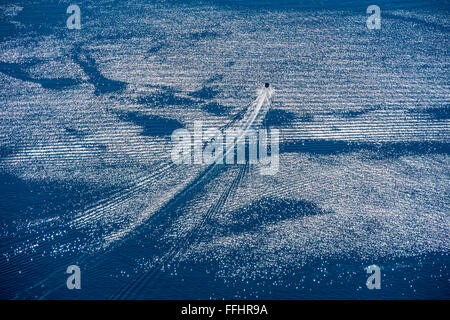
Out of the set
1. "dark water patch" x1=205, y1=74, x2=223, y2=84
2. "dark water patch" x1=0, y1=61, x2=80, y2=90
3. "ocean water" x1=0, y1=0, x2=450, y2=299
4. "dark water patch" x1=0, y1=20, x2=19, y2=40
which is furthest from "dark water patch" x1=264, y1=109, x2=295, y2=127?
"dark water patch" x1=0, y1=20, x2=19, y2=40

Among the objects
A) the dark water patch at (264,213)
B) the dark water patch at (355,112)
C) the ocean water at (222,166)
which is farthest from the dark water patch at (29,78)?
the dark water patch at (355,112)

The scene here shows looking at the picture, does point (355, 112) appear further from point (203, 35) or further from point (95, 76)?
point (95, 76)

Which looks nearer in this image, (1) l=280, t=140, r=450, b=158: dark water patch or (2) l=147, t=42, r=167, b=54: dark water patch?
(1) l=280, t=140, r=450, b=158: dark water patch

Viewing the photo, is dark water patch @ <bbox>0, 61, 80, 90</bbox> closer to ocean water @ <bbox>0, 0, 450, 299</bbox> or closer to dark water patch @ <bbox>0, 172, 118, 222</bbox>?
ocean water @ <bbox>0, 0, 450, 299</bbox>

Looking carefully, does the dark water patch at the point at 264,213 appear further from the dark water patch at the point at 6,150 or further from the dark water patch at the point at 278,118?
the dark water patch at the point at 6,150

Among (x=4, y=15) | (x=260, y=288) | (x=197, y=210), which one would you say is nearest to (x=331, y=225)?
(x=260, y=288)

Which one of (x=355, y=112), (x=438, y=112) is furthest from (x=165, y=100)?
(x=438, y=112)
